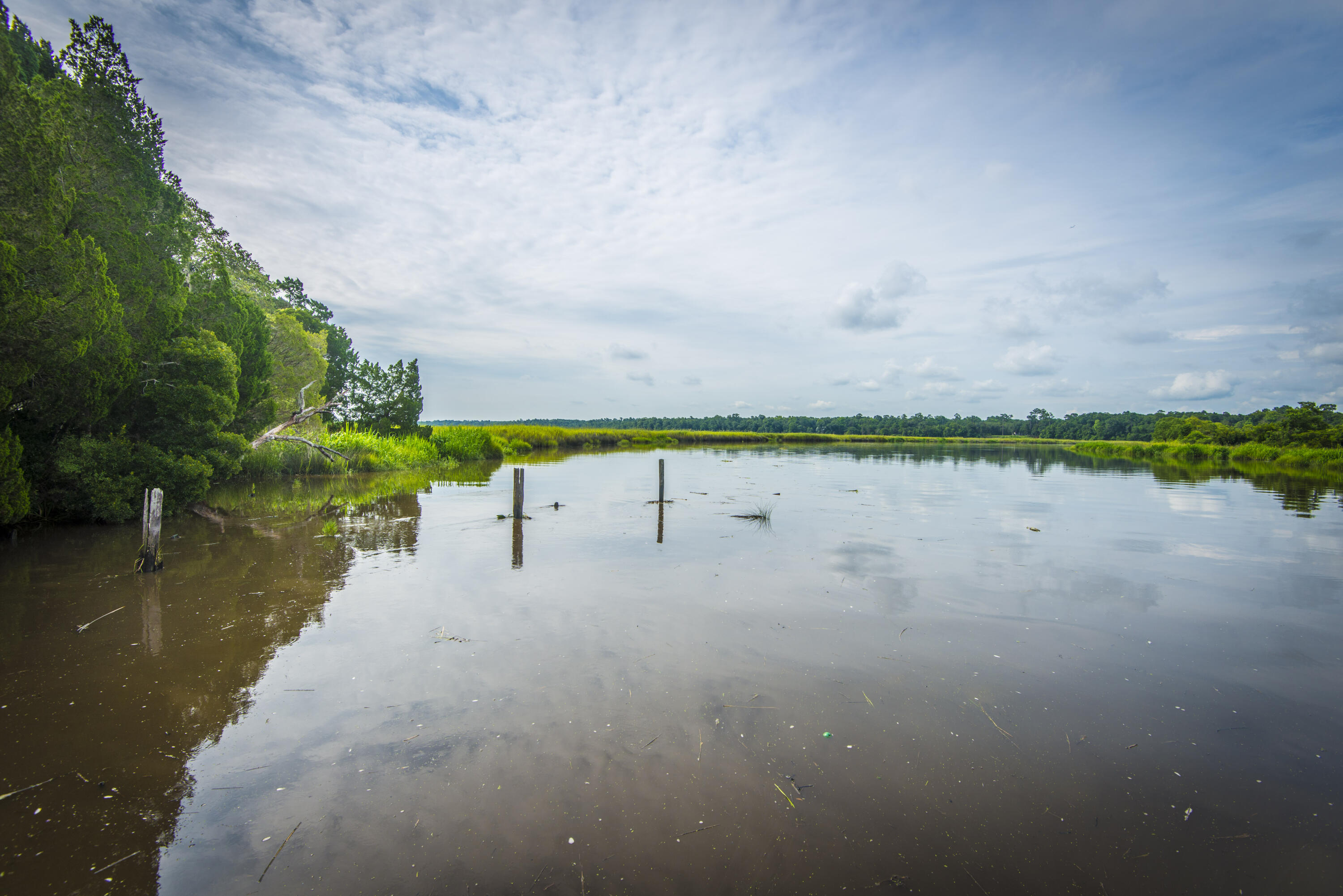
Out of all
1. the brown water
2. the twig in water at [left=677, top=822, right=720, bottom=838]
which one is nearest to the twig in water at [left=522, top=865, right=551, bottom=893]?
the brown water

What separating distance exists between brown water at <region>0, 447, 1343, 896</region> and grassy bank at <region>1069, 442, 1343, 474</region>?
110 feet

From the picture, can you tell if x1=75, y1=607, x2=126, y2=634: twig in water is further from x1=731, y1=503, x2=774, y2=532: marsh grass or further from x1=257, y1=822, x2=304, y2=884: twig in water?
x1=731, y1=503, x2=774, y2=532: marsh grass

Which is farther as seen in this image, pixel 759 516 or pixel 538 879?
pixel 759 516

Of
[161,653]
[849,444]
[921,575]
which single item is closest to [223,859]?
[161,653]

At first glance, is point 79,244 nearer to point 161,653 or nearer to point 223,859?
point 161,653

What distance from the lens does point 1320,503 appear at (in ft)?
62.7

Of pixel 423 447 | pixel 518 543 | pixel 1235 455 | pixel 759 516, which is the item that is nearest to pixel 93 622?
pixel 518 543

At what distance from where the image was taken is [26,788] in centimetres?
396

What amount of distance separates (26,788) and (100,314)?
32.5 ft

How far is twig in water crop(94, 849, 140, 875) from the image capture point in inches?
129

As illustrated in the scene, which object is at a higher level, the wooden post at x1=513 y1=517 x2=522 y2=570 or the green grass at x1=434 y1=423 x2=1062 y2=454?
the green grass at x1=434 y1=423 x2=1062 y2=454

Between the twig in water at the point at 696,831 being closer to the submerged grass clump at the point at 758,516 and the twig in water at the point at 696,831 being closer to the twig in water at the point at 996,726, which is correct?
the twig in water at the point at 996,726

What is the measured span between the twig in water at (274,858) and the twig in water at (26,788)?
1.80 metres

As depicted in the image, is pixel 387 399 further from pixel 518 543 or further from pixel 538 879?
pixel 538 879
